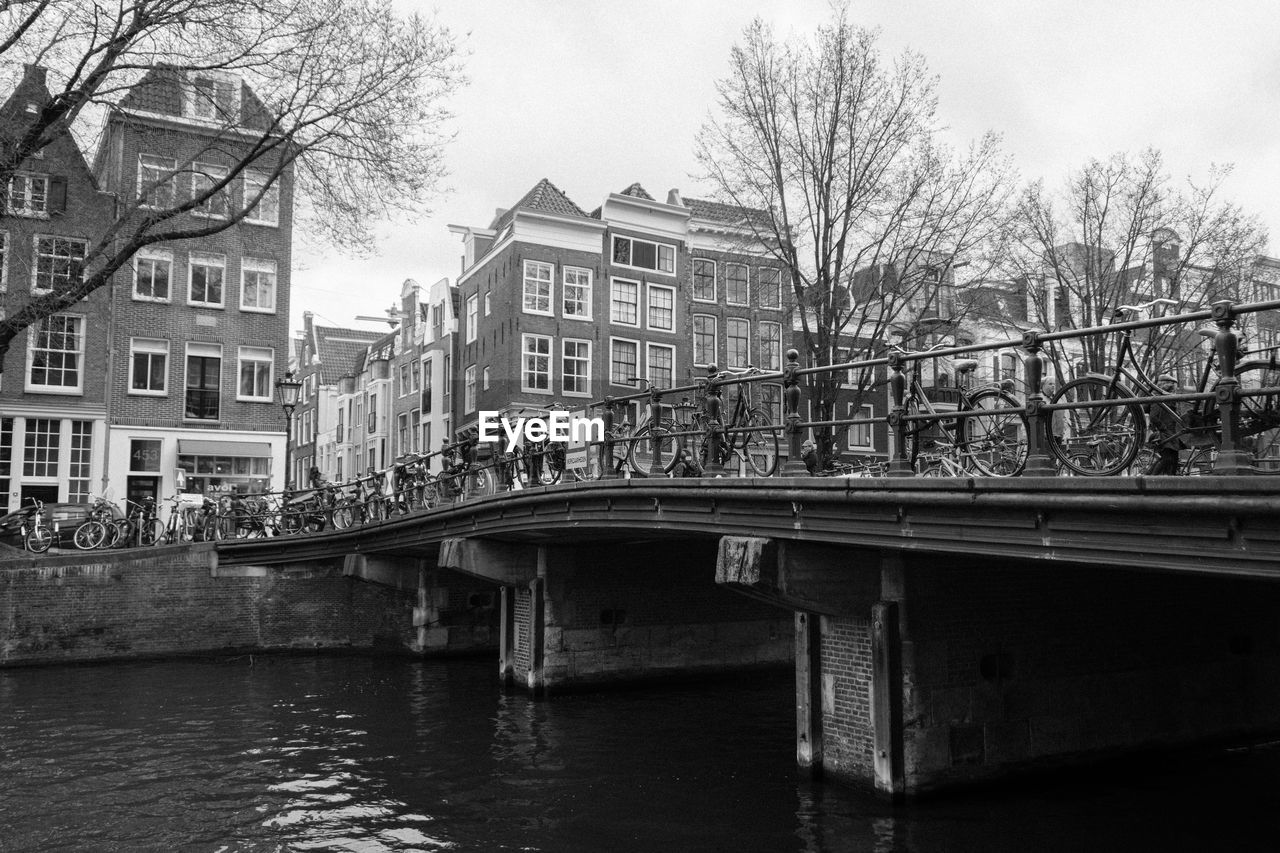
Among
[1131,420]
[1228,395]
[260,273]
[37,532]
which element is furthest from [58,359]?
[1228,395]

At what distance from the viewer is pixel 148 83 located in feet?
60.9

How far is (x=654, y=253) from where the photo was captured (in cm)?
3725

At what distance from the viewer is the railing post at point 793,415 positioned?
9.77m

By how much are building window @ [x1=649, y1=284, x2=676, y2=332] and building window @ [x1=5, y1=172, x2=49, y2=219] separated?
18.8 meters

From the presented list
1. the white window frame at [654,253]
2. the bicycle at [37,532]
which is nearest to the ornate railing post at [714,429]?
the bicycle at [37,532]

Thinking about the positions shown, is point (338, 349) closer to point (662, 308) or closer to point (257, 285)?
point (662, 308)

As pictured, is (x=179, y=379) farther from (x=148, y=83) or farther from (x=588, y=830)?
(x=588, y=830)

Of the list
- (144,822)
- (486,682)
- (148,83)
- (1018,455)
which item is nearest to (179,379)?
(148,83)

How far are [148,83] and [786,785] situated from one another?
1613cm

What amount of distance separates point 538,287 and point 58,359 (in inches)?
571

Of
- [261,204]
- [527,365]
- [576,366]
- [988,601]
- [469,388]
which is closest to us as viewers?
[988,601]

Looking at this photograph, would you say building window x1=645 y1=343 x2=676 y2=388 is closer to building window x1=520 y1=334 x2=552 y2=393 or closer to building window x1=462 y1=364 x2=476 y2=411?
building window x1=520 y1=334 x2=552 y2=393

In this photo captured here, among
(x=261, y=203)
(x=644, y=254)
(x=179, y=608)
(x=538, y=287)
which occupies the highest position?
(x=644, y=254)

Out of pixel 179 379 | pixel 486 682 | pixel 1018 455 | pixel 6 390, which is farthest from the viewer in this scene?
pixel 179 379
